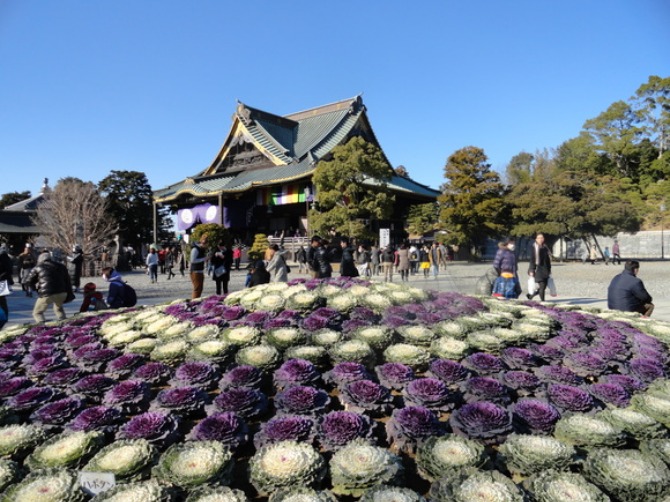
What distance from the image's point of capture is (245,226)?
2992 cm

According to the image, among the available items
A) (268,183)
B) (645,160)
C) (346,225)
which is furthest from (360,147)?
(645,160)

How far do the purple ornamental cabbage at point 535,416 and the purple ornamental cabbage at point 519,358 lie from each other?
496 millimetres

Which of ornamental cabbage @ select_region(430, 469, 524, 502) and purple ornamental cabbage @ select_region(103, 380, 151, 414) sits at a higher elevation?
purple ornamental cabbage @ select_region(103, 380, 151, 414)

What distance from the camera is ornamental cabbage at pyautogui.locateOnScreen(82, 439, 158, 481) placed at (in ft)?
6.10

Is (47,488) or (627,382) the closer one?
(47,488)

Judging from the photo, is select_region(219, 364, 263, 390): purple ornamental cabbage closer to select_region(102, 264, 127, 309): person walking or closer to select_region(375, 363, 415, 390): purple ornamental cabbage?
select_region(375, 363, 415, 390): purple ornamental cabbage

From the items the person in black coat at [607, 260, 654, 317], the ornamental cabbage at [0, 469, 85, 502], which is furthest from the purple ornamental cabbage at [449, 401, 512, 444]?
the person in black coat at [607, 260, 654, 317]

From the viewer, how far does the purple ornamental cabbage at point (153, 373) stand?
2.76 metres

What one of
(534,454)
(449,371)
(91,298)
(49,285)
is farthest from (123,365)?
(49,285)

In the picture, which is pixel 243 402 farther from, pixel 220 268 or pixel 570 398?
pixel 220 268

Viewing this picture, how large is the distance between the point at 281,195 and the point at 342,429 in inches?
1021

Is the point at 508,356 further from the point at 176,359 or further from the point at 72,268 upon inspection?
the point at 72,268

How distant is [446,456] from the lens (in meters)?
1.92

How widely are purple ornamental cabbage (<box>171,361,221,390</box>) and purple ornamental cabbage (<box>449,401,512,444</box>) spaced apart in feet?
4.48
